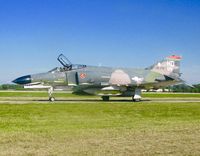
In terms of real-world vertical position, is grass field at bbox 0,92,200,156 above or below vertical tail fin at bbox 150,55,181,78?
below

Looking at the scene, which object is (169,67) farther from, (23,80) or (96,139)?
(96,139)

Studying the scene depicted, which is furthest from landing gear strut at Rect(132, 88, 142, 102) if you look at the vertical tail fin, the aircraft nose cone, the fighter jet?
the aircraft nose cone

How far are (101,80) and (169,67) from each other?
26.2ft

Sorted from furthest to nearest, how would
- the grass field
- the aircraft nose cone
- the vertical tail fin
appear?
1. the vertical tail fin
2. the aircraft nose cone
3. the grass field

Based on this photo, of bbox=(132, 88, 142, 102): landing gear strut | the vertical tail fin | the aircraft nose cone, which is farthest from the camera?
the vertical tail fin

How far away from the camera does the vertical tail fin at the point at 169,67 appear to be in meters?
37.0

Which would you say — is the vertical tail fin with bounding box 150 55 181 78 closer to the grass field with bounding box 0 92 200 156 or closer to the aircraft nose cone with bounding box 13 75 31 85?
the aircraft nose cone with bounding box 13 75 31 85

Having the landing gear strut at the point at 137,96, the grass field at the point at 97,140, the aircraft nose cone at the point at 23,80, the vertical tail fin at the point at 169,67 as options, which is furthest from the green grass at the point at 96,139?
the vertical tail fin at the point at 169,67

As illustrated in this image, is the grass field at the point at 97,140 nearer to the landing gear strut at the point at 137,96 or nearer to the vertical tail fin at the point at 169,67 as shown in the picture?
the landing gear strut at the point at 137,96

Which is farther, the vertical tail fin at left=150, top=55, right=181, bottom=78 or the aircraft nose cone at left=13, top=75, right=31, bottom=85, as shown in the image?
the vertical tail fin at left=150, top=55, right=181, bottom=78

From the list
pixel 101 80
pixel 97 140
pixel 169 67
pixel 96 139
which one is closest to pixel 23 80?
pixel 101 80

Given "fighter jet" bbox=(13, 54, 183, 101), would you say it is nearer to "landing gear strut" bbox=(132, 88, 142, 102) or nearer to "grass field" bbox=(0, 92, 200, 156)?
"landing gear strut" bbox=(132, 88, 142, 102)

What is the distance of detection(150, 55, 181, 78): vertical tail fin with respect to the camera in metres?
37.0

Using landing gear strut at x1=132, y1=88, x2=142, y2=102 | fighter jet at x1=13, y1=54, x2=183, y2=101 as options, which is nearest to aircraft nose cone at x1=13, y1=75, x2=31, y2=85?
fighter jet at x1=13, y1=54, x2=183, y2=101
